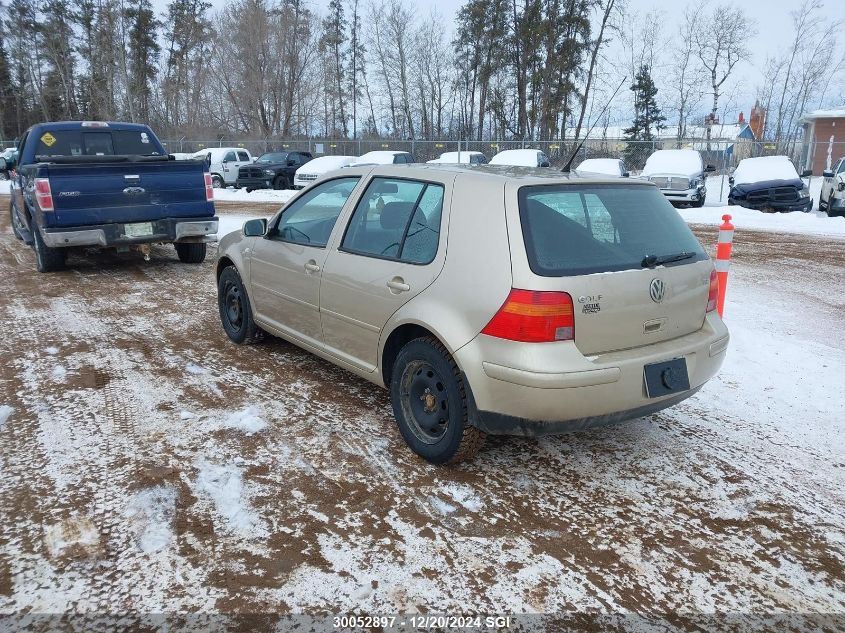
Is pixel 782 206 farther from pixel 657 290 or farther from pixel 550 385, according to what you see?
pixel 550 385

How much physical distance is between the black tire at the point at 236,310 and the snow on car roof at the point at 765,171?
1706 centimetres

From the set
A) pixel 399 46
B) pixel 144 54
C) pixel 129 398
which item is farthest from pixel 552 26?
pixel 129 398

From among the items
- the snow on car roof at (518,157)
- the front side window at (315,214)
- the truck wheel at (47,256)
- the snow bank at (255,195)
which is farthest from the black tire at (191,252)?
the snow on car roof at (518,157)

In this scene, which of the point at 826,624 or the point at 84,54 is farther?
the point at 84,54

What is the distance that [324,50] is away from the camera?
1854 inches

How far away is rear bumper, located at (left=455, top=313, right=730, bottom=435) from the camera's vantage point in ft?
10.1

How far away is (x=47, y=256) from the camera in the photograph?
29.2 ft

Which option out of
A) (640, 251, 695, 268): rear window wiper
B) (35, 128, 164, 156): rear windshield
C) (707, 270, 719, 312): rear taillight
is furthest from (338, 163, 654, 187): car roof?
(35, 128, 164, 156): rear windshield

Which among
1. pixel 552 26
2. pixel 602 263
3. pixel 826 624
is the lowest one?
pixel 826 624

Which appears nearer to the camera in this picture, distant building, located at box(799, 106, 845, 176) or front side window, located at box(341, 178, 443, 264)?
front side window, located at box(341, 178, 443, 264)

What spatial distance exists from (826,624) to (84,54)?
61.8 meters

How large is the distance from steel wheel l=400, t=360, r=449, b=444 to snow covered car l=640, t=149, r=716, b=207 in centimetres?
1661

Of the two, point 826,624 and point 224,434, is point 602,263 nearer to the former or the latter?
point 826,624

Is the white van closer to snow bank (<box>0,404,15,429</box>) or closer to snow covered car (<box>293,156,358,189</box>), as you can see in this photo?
snow covered car (<box>293,156,358,189</box>)
